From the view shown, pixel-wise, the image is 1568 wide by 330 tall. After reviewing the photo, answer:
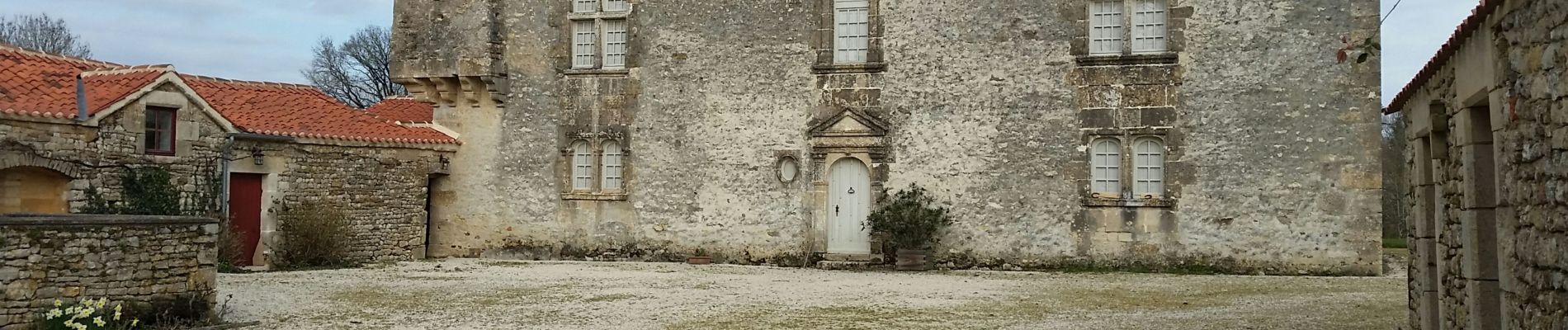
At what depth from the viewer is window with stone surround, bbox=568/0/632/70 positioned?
1686 centimetres

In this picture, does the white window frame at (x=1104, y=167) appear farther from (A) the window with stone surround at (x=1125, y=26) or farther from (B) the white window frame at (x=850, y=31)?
(B) the white window frame at (x=850, y=31)

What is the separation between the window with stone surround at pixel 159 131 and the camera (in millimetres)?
13212

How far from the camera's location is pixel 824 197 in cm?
1603

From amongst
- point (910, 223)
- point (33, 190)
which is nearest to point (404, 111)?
point (33, 190)

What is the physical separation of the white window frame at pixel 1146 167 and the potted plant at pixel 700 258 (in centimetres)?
553

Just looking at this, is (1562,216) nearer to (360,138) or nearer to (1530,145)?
(1530,145)

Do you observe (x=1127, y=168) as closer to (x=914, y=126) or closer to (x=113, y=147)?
(x=914, y=126)

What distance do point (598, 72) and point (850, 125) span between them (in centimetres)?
359

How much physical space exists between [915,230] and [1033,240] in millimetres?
1446

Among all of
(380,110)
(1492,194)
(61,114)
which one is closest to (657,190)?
(380,110)

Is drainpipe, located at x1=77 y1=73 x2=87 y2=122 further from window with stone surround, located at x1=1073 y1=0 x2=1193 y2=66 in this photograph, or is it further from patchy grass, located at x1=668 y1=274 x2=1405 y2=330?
window with stone surround, located at x1=1073 y1=0 x2=1193 y2=66

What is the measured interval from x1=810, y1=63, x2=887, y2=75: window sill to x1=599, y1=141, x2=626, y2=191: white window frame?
3.04m

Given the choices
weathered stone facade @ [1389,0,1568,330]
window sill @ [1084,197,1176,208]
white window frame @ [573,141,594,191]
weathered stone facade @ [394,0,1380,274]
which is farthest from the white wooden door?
weathered stone facade @ [1389,0,1568,330]

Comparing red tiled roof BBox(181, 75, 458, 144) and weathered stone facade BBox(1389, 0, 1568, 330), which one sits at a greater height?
red tiled roof BBox(181, 75, 458, 144)
